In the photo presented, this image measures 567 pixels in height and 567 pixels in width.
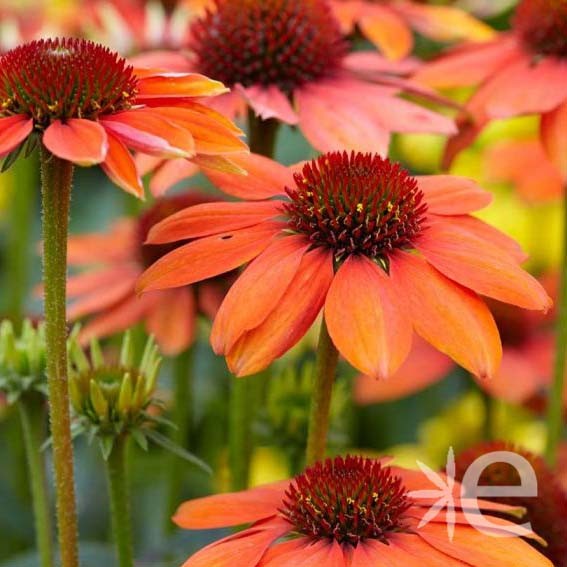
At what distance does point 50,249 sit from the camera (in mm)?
731

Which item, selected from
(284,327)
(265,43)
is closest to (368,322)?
(284,327)

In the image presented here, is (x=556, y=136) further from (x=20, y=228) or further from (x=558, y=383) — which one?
(x=20, y=228)

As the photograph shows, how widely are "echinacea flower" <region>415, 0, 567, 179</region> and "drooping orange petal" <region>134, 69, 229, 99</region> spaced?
0.32 metres

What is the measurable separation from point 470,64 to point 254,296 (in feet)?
1.66

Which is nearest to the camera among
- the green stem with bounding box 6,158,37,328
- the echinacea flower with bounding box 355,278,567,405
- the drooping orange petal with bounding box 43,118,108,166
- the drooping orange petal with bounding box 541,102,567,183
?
the drooping orange petal with bounding box 43,118,108,166

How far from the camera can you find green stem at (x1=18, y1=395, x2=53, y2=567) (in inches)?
35.1

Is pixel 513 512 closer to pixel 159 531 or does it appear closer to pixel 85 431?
pixel 85 431

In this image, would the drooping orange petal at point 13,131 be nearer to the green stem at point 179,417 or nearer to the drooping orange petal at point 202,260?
the drooping orange petal at point 202,260

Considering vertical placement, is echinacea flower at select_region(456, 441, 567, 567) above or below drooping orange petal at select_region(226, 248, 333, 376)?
below

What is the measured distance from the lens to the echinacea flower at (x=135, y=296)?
117cm

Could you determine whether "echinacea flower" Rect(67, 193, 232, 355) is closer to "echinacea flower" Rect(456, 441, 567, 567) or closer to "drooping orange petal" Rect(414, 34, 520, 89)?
"drooping orange petal" Rect(414, 34, 520, 89)

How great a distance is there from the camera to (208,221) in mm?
808

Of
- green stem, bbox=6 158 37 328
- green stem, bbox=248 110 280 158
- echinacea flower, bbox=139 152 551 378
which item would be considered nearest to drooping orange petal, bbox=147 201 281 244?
echinacea flower, bbox=139 152 551 378

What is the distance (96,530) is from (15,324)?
0.85 ft
